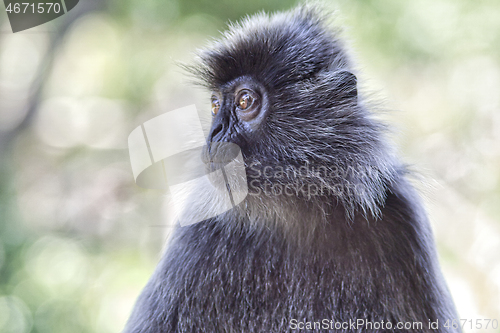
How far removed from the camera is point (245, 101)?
2.05 metres

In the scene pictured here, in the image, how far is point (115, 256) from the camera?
A: 456 centimetres

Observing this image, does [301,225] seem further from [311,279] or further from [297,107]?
[297,107]

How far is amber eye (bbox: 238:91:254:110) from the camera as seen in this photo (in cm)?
204

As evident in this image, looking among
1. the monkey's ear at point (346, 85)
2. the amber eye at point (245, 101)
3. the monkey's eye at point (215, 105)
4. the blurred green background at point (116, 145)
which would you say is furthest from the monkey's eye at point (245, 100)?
the blurred green background at point (116, 145)

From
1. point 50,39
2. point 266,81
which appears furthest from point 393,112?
point 50,39

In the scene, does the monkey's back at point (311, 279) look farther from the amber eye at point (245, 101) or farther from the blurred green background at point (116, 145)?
the blurred green background at point (116, 145)

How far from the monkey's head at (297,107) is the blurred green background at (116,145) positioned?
1856 mm

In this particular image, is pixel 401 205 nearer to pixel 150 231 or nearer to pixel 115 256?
pixel 150 231

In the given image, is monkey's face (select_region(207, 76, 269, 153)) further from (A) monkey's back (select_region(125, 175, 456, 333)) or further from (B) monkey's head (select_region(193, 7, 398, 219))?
(A) monkey's back (select_region(125, 175, 456, 333))

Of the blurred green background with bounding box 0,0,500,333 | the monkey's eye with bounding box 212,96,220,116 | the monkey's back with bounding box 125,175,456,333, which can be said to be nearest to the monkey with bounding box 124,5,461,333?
the monkey's back with bounding box 125,175,456,333

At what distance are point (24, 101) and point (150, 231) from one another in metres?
1.69

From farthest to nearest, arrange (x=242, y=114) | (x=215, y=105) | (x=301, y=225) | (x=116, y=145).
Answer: (x=116, y=145), (x=215, y=105), (x=242, y=114), (x=301, y=225)

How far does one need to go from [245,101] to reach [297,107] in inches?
9.8

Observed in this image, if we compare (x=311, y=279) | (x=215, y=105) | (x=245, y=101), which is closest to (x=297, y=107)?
(x=245, y=101)
